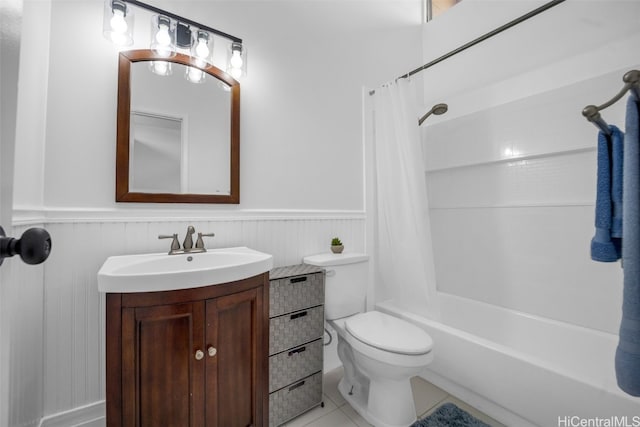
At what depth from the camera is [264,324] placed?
1151 mm

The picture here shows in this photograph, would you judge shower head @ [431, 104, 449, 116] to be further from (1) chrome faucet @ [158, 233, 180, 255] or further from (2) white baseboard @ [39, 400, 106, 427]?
(2) white baseboard @ [39, 400, 106, 427]

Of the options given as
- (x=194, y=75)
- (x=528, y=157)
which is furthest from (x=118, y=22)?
(x=528, y=157)

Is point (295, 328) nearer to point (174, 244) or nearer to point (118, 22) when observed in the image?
point (174, 244)

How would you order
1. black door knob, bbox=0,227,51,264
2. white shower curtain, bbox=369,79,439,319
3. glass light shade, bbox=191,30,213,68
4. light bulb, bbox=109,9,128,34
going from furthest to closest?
1. white shower curtain, bbox=369,79,439,319
2. glass light shade, bbox=191,30,213,68
3. light bulb, bbox=109,9,128,34
4. black door knob, bbox=0,227,51,264

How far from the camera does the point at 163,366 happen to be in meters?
0.91

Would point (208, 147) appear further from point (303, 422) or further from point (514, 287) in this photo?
point (514, 287)

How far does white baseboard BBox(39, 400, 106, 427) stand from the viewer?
1.10 m

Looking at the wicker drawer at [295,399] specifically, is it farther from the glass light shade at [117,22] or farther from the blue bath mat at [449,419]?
the glass light shade at [117,22]

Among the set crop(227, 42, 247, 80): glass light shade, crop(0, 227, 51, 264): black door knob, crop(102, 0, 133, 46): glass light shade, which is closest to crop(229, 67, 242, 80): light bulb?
crop(227, 42, 247, 80): glass light shade

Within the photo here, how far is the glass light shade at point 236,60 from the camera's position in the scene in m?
1.47

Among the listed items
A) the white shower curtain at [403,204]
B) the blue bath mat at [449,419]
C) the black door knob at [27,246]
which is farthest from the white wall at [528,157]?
the black door knob at [27,246]

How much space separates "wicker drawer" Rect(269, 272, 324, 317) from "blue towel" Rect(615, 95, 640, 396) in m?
1.15

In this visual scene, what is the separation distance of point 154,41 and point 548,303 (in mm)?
2702

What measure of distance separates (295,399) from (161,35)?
6.40ft
